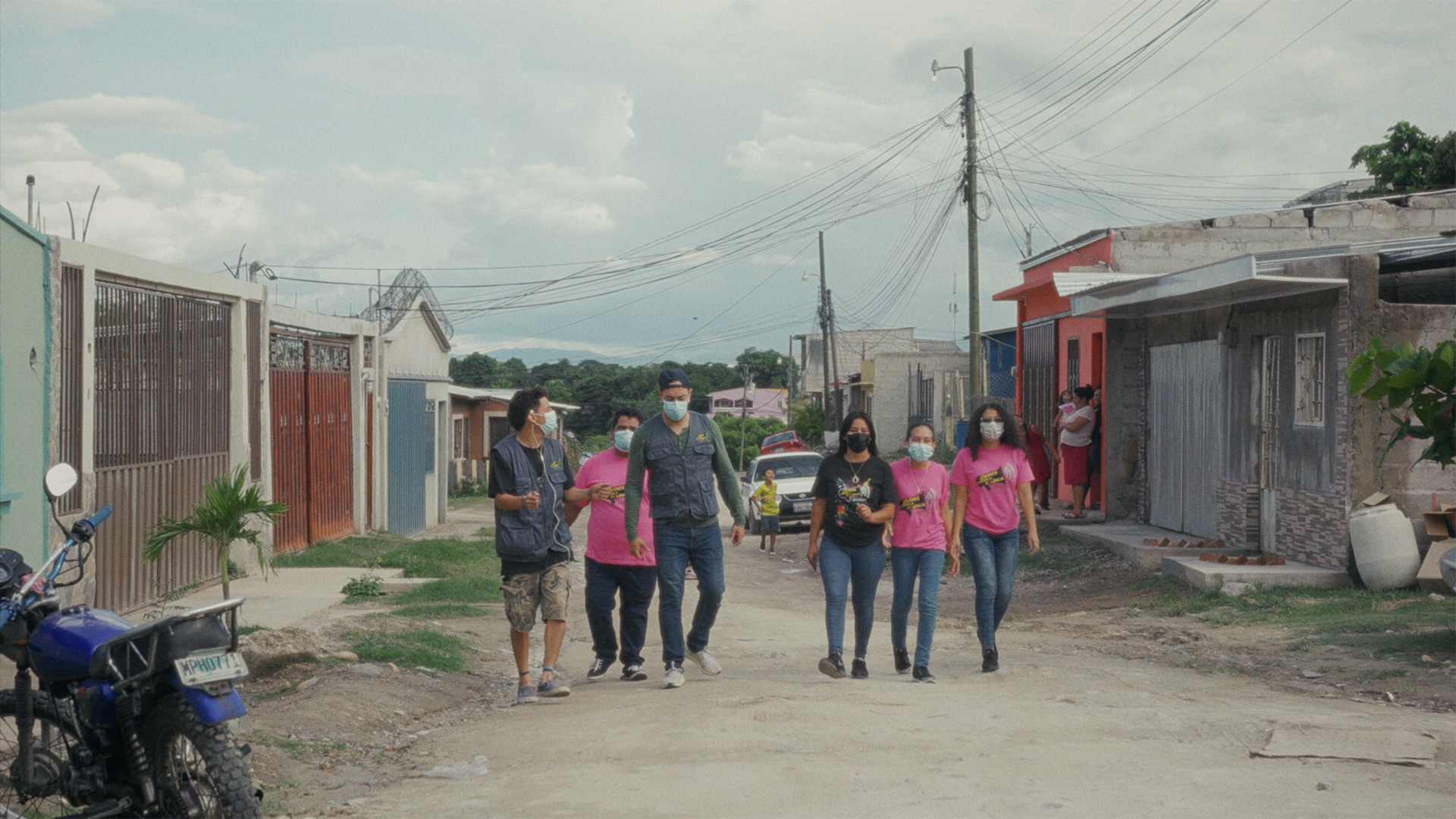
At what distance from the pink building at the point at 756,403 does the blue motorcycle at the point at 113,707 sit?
8009cm

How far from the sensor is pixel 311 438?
57.4 feet

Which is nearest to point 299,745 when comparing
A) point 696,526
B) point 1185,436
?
point 696,526

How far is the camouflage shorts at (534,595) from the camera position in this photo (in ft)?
26.6

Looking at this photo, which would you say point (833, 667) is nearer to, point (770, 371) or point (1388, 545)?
point (1388, 545)

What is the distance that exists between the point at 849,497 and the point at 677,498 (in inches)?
42.1

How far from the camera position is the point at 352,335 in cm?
1966

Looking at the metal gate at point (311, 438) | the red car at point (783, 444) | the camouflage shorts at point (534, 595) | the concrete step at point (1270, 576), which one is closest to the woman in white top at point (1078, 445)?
the concrete step at point (1270, 576)

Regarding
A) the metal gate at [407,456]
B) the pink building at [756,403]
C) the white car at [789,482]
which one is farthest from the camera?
the pink building at [756,403]

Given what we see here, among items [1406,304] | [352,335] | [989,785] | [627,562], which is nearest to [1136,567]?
[1406,304]

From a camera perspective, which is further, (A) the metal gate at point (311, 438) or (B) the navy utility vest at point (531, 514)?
(A) the metal gate at point (311, 438)

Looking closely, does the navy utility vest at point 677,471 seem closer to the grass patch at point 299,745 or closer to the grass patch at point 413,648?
the grass patch at point 413,648

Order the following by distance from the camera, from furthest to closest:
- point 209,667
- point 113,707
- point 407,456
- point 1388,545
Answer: point 407,456
point 1388,545
point 113,707
point 209,667

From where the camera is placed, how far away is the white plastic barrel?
449 inches

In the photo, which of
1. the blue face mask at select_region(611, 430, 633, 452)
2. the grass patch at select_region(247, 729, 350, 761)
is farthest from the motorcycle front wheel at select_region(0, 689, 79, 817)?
the blue face mask at select_region(611, 430, 633, 452)
